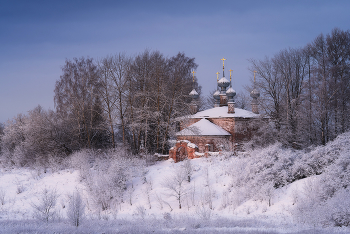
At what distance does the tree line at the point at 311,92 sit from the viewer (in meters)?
18.9

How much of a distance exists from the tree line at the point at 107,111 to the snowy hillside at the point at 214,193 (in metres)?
4.33

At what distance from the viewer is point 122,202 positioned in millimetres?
12453

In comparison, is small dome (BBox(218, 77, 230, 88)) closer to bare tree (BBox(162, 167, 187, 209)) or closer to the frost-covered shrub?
the frost-covered shrub

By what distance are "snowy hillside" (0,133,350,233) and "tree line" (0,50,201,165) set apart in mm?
4328

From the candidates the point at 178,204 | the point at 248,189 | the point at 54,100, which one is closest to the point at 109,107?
the point at 54,100

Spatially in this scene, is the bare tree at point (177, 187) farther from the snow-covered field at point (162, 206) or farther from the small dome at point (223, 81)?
the small dome at point (223, 81)

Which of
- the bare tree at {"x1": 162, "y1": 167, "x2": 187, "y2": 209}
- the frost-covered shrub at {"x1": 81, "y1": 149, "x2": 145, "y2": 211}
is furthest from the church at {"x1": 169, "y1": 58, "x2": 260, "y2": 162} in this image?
the bare tree at {"x1": 162, "y1": 167, "x2": 187, "y2": 209}

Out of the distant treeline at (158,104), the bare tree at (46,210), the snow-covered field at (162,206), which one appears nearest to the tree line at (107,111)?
the distant treeline at (158,104)

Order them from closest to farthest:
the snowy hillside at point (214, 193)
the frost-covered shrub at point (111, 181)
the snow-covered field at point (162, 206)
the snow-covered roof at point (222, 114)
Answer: the snow-covered field at point (162, 206) → the snowy hillside at point (214, 193) → the frost-covered shrub at point (111, 181) → the snow-covered roof at point (222, 114)

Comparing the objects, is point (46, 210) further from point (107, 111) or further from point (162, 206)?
point (107, 111)

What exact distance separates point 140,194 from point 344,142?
884cm

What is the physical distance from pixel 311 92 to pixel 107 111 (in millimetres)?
14465

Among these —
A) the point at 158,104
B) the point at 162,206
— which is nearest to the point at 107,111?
the point at 158,104

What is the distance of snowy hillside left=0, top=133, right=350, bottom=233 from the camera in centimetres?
779
